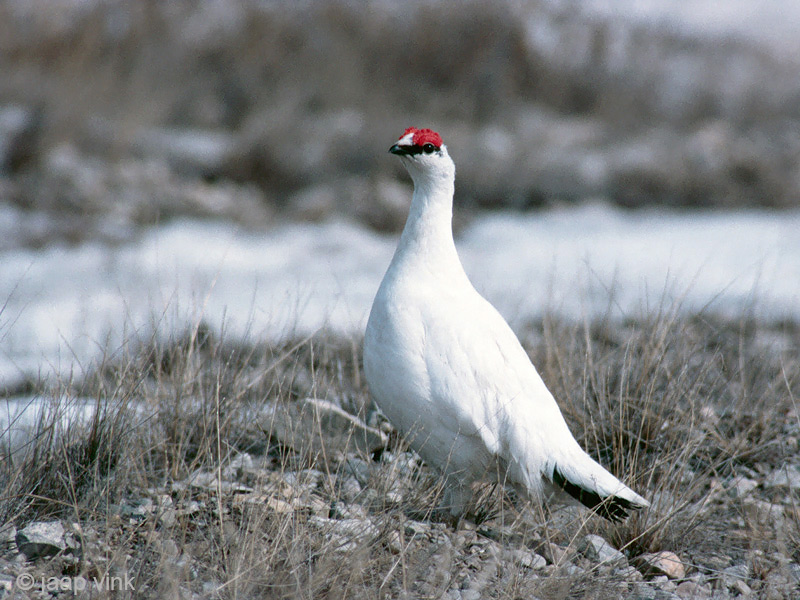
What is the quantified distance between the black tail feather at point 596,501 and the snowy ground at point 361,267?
2.10 meters

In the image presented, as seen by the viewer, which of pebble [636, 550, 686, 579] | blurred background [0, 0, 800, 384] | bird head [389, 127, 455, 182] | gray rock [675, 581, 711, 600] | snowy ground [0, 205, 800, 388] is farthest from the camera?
blurred background [0, 0, 800, 384]

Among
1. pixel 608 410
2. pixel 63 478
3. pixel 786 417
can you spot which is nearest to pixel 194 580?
pixel 63 478

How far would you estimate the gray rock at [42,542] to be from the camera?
219 centimetres

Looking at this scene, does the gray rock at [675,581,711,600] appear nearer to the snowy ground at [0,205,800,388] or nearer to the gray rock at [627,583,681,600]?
the gray rock at [627,583,681,600]

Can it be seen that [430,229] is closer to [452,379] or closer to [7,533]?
[452,379]

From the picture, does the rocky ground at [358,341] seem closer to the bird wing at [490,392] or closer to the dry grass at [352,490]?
the dry grass at [352,490]

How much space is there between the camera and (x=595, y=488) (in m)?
2.57

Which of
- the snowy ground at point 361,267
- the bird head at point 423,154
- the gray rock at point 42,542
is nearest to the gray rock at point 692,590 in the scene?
the bird head at point 423,154

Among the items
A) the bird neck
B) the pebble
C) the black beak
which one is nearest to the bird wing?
the bird neck

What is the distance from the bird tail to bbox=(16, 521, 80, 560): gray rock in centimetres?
149

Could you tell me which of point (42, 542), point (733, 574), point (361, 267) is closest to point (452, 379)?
point (733, 574)

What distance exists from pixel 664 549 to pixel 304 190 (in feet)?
27.7

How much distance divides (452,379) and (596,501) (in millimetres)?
611

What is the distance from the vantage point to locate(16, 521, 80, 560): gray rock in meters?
2.19
